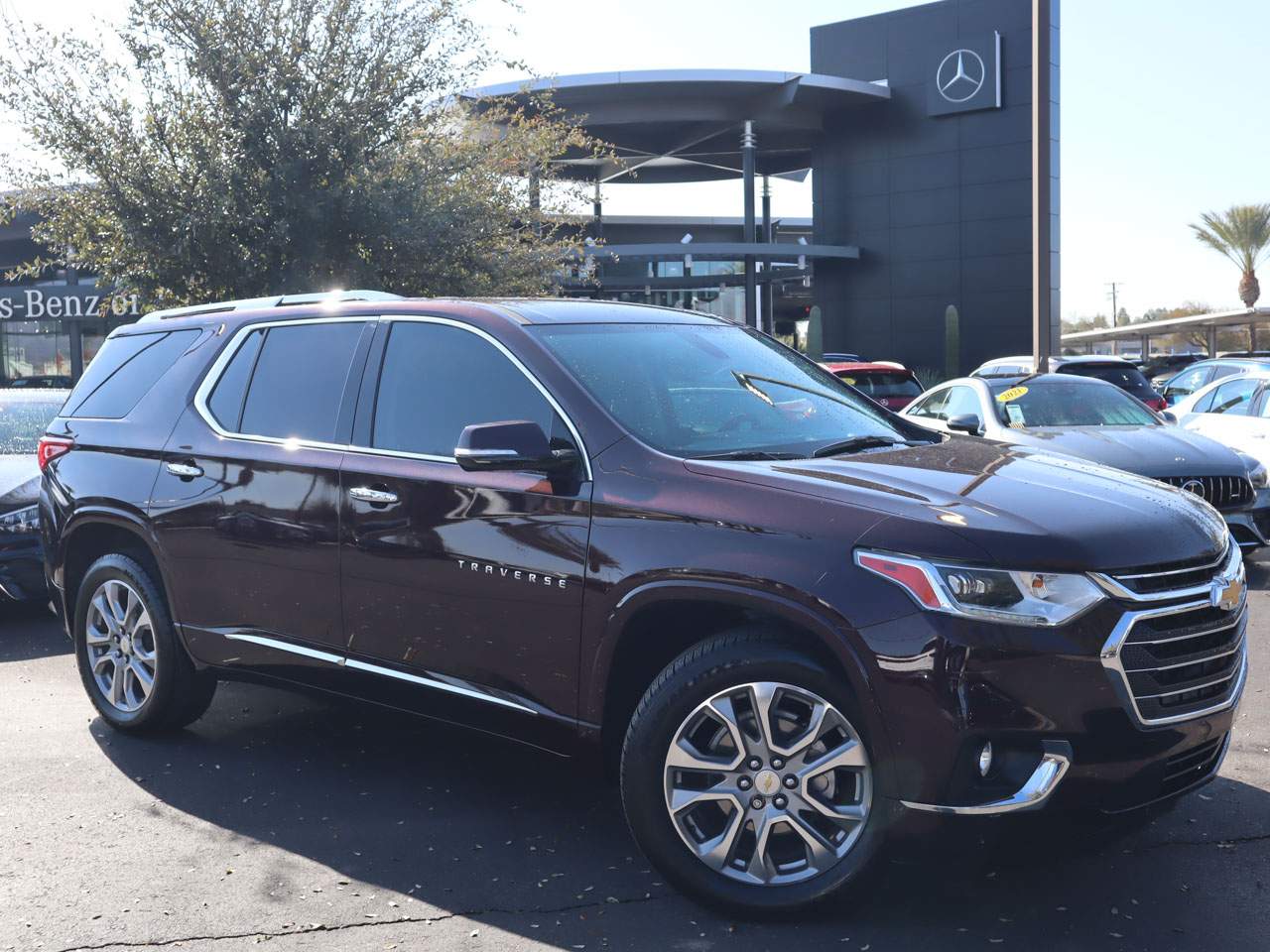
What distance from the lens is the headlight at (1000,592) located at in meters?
3.23

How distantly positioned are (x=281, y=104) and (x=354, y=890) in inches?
444

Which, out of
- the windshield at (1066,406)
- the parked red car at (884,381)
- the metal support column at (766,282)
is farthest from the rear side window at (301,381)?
the metal support column at (766,282)

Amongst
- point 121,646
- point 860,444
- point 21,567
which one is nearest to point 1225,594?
point 860,444

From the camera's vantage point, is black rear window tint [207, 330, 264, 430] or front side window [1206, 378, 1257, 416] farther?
front side window [1206, 378, 1257, 416]

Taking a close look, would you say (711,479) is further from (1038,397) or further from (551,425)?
(1038,397)

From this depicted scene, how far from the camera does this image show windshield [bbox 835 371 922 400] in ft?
53.1

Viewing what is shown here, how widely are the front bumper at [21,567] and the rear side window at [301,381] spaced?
3.66 metres

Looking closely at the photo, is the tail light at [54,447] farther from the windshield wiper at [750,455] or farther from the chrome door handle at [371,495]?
the windshield wiper at [750,455]

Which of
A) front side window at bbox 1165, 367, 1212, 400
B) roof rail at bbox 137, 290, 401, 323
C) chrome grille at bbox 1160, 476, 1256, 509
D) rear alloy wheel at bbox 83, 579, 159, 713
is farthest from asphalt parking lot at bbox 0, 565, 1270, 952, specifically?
front side window at bbox 1165, 367, 1212, 400

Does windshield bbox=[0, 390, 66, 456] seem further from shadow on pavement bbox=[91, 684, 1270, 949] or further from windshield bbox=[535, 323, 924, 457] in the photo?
windshield bbox=[535, 323, 924, 457]

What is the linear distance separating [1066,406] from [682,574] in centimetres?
768

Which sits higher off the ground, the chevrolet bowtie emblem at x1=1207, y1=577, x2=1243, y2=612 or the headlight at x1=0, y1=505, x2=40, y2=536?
the chevrolet bowtie emblem at x1=1207, y1=577, x2=1243, y2=612

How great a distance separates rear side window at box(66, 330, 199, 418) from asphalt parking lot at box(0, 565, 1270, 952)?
1506 mm

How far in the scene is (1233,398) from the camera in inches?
499
